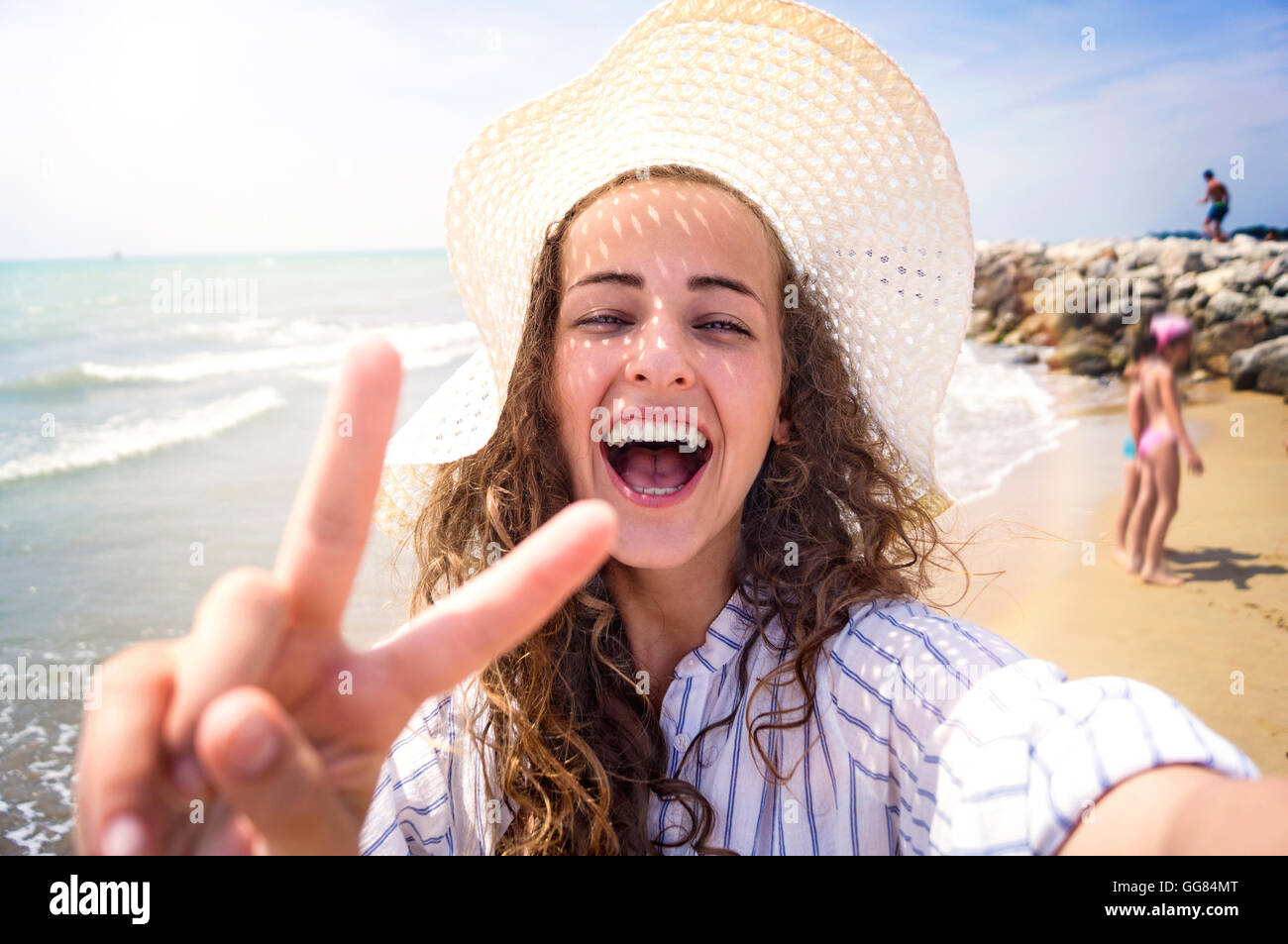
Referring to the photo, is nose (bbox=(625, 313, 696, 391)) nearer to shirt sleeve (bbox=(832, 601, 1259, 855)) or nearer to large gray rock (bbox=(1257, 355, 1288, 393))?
shirt sleeve (bbox=(832, 601, 1259, 855))

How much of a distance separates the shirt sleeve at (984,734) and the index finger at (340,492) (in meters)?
1.09

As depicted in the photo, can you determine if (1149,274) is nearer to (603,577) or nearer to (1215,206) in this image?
(1215,206)

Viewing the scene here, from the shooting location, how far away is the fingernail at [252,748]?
822mm

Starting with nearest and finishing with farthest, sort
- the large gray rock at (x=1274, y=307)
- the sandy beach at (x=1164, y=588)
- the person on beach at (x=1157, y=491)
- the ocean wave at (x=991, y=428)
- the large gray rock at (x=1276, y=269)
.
→ the sandy beach at (x=1164, y=588)
the person on beach at (x=1157, y=491)
the ocean wave at (x=991, y=428)
the large gray rock at (x=1274, y=307)
the large gray rock at (x=1276, y=269)

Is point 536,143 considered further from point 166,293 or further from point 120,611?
point 166,293

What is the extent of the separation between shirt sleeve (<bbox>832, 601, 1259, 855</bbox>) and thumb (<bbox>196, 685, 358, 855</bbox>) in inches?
41.4

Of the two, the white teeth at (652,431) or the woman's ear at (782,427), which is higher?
the woman's ear at (782,427)

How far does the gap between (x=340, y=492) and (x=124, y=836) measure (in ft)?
1.35

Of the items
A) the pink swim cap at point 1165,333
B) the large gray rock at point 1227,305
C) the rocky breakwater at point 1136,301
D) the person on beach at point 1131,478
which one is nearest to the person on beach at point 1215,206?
the rocky breakwater at point 1136,301

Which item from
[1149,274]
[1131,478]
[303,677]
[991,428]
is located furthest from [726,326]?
[1149,274]

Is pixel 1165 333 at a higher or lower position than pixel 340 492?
higher

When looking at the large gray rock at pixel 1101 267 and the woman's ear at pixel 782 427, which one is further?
the large gray rock at pixel 1101 267

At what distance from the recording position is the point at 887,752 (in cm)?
184

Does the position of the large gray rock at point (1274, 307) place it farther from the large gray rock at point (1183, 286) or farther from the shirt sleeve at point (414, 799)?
the shirt sleeve at point (414, 799)
